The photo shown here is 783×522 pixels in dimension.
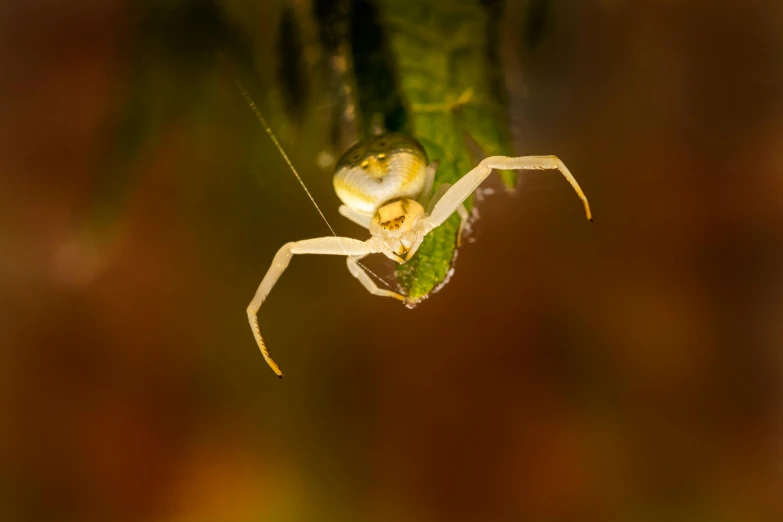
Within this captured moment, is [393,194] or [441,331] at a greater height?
[393,194]

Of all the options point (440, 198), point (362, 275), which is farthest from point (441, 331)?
point (440, 198)

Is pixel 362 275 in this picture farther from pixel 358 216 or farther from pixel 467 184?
pixel 467 184

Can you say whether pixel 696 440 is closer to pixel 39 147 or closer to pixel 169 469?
pixel 169 469

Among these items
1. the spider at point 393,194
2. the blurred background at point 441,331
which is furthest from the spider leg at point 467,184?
the blurred background at point 441,331

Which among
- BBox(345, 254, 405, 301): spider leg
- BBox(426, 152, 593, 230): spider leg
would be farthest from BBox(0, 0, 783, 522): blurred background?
BBox(426, 152, 593, 230): spider leg

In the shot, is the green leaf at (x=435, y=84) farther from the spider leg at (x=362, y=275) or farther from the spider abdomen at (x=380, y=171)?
the spider leg at (x=362, y=275)

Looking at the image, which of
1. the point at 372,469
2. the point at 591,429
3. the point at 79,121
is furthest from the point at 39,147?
the point at 591,429
